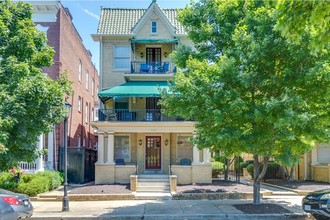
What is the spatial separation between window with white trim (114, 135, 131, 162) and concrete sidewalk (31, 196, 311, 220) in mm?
7107

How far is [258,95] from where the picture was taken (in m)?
13.3

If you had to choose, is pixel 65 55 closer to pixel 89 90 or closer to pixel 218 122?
pixel 89 90

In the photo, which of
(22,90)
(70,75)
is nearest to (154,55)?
(70,75)

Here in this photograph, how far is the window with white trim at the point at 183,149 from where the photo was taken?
22859mm

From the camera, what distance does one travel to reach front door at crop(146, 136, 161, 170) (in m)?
22.8

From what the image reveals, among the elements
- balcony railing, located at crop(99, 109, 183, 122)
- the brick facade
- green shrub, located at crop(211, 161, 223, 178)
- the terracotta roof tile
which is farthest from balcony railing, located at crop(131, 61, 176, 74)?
green shrub, located at crop(211, 161, 223, 178)

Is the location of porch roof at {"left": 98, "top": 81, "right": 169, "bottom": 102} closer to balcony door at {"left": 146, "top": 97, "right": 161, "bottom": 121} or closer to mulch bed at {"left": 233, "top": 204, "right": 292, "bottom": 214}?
balcony door at {"left": 146, "top": 97, "right": 161, "bottom": 121}

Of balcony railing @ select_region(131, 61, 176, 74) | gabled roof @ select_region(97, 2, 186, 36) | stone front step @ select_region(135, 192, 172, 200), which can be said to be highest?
gabled roof @ select_region(97, 2, 186, 36)

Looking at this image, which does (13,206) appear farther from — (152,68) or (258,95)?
(152,68)

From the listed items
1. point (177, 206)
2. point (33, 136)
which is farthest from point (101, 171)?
point (33, 136)

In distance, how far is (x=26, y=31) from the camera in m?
12.0

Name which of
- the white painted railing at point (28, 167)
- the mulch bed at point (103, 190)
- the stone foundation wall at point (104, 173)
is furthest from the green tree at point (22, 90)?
the stone foundation wall at point (104, 173)

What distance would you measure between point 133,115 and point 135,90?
6.83ft

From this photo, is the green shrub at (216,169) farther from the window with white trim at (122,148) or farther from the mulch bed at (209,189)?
the window with white trim at (122,148)
